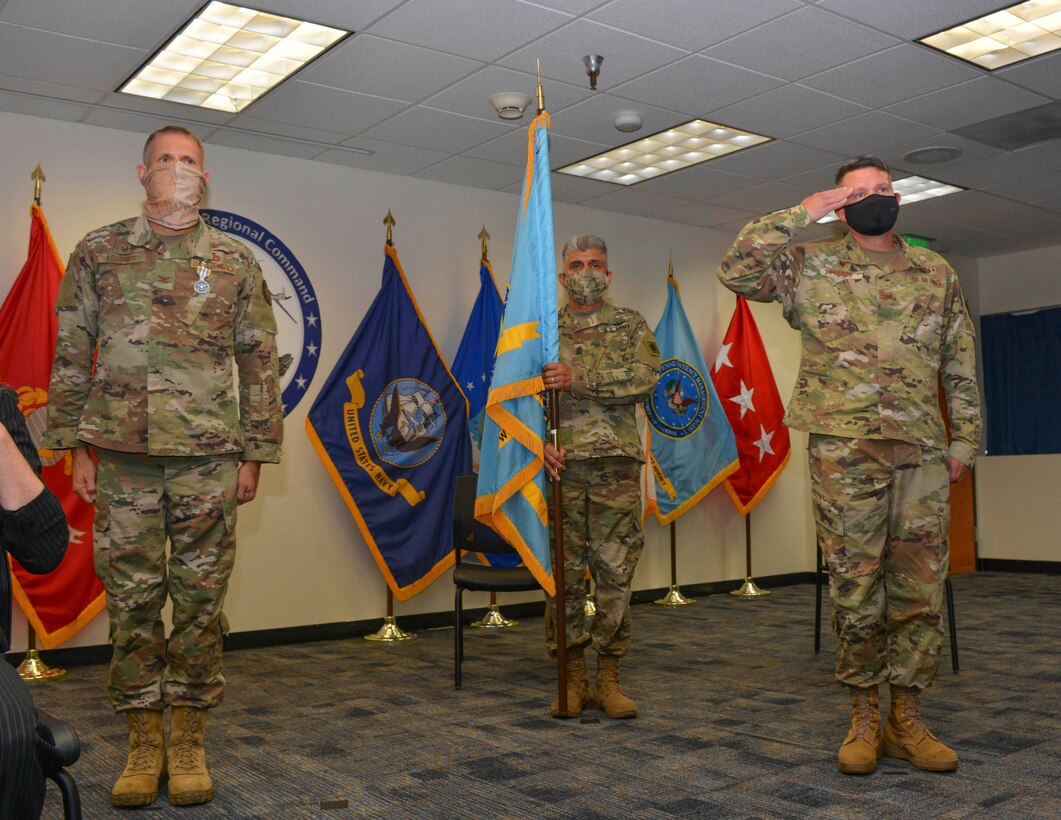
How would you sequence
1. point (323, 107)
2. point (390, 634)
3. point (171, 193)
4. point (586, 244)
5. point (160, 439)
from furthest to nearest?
point (390, 634) → point (323, 107) → point (586, 244) → point (171, 193) → point (160, 439)

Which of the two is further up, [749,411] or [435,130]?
[435,130]

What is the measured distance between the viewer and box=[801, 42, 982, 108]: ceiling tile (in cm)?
446

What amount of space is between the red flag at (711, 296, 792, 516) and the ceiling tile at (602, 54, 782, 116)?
2378 mm

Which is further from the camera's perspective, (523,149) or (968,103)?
(523,149)

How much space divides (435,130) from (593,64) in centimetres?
121

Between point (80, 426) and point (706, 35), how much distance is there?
3.00 meters

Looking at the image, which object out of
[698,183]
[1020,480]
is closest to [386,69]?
[698,183]

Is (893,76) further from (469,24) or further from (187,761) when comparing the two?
(187,761)

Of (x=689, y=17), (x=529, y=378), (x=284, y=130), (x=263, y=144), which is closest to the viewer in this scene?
(x=529, y=378)

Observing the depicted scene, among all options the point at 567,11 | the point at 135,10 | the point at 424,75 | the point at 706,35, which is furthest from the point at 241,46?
the point at 706,35

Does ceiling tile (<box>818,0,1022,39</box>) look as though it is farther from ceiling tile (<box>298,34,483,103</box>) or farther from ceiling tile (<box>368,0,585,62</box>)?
ceiling tile (<box>298,34,483,103</box>)

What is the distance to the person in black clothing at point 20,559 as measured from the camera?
47.8 inches

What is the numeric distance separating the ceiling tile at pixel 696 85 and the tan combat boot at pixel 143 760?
3484 millimetres

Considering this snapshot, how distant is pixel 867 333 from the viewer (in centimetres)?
276
